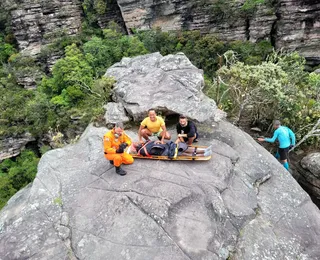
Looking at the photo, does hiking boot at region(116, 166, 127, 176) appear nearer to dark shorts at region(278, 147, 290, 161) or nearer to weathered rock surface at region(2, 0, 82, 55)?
dark shorts at region(278, 147, 290, 161)

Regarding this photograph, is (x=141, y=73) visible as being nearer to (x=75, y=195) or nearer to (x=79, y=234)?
(x=75, y=195)

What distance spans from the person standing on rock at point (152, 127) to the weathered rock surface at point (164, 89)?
4.74 feet

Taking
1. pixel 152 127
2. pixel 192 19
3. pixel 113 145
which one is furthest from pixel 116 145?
pixel 192 19

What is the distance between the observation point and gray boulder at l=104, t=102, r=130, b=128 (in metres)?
8.41

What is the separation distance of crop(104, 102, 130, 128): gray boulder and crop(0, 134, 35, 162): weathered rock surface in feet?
44.6

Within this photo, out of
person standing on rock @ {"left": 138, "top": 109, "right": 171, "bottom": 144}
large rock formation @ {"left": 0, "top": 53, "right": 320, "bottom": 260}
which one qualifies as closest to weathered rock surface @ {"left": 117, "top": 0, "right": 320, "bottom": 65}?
large rock formation @ {"left": 0, "top": 53, "right": 320, "bottom": 260}

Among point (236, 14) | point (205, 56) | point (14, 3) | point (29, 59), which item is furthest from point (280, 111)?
point (14, 3)

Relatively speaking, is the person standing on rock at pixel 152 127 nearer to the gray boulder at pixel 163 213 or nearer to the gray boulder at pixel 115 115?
the gray boulder at pixel 163 213

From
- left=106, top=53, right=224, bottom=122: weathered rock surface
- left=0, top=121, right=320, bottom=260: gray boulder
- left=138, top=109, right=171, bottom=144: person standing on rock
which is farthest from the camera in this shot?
left=106, top=53, right=224, bottom=122: weathered rock surface

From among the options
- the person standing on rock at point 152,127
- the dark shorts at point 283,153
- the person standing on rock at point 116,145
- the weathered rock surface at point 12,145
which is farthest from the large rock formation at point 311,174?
the weathered rock surface at point 12,145

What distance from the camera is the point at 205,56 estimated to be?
71.5ft

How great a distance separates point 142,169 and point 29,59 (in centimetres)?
2375

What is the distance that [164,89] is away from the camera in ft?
28.7

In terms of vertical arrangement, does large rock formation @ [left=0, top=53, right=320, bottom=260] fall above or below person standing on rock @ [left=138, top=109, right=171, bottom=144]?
below
